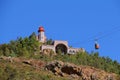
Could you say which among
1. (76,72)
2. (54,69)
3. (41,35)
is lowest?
(76,72)

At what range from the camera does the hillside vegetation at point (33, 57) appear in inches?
2744

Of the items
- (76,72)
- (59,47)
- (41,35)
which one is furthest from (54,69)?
(41,35)

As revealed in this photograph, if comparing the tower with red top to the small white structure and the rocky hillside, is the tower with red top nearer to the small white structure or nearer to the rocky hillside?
the small white structure

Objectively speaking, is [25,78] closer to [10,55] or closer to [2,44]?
[10,55]

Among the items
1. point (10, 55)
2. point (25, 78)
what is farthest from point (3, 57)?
point (25, 78)

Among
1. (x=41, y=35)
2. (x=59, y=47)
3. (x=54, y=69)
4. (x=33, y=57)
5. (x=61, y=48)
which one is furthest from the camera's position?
(x=41, y=35)

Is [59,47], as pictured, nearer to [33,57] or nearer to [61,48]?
[61,48]

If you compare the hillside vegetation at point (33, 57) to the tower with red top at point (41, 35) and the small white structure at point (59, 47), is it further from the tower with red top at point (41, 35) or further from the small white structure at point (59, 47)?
the tower with red top at point (41, 35)

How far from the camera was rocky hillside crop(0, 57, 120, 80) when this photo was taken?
71375 mm

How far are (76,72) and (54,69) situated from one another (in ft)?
8.17

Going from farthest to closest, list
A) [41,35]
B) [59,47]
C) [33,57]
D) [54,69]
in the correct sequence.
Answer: [41,35], [59,47], [33,57], [54,69]

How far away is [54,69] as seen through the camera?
73.2 meters

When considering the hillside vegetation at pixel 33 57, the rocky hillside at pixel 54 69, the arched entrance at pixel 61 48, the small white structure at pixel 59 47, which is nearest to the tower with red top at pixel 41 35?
the small white structure at pixel 59 47

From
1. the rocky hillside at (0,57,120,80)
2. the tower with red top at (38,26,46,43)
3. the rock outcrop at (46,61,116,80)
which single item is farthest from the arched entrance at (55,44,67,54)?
the rock outcrop at (46,61,116,80)
